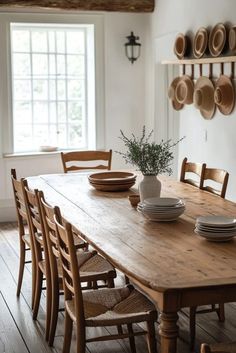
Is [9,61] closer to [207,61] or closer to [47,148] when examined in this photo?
[47,148]

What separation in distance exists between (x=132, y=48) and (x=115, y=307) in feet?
15.4

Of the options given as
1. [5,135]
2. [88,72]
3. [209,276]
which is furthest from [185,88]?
[209,276]

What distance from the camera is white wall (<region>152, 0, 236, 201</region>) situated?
19.1ft

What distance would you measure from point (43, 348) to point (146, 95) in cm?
436

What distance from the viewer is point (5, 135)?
7301 millimetres

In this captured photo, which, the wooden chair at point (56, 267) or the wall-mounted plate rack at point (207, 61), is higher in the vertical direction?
the wall-mounted plate rack at point (207, 61)

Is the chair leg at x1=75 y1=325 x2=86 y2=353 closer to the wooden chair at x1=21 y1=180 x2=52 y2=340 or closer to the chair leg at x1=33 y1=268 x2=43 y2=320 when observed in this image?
the wooden chair at x1=21 y1=180 x2=52 y2=340

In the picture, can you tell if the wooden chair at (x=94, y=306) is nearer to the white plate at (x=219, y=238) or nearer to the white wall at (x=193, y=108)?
the white plate at (x=219, y=238)

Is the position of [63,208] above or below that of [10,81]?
below

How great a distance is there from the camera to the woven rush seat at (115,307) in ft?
10.4

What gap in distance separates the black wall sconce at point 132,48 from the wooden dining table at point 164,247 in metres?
3.06

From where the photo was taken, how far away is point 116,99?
7.67 metres

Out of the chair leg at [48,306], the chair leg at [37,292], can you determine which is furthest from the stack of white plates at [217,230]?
the chair leg at [37,292]

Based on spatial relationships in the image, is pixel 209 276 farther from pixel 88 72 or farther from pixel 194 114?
pixel 88 72
